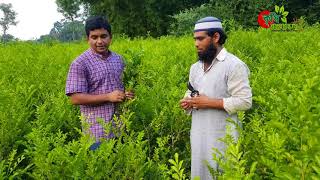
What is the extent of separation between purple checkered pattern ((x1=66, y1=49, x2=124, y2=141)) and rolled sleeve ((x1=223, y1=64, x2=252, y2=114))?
116 cm

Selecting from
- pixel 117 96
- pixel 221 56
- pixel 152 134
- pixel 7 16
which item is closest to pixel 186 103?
pixel 221 56

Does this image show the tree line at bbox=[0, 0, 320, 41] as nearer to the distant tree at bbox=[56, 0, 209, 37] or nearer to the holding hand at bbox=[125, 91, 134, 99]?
the distant tree at bbox=[56, 0, 209, 37]

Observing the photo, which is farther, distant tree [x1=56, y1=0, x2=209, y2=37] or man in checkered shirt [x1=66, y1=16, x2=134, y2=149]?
distant tree [x1=56, y1=0, x2=209, y2=37]

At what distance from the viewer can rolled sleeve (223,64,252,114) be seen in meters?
3.74

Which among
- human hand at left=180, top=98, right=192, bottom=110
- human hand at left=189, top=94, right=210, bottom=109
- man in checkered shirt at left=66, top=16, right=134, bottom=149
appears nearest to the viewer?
human hand at left=189, top=94, right=210, bottom=109

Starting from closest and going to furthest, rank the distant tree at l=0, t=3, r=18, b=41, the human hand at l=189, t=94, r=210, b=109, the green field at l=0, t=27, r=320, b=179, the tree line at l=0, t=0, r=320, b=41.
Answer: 1. the green field at l=0, t=27, r=320, b=179
2. the human hand at l=189, t=94, r=210, b=109
3. the tree line at l=0, t=0, r=320, b=41
4. the distant tree at l=0, t=3, r=18, b=41

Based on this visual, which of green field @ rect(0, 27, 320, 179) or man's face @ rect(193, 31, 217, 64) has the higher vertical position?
man's face @ rect(193, 31, 217, 64)

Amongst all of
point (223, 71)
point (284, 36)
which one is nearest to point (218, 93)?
point (223, 71)

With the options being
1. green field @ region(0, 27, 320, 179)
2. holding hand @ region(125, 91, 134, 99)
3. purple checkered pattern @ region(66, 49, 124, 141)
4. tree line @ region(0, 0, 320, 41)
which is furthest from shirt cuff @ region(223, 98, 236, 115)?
tree line @ region(0, 0, 320, 41)

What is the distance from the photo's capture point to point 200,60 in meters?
4.07

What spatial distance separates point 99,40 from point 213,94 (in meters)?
1.22

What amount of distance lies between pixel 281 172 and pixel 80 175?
1565 millimetres

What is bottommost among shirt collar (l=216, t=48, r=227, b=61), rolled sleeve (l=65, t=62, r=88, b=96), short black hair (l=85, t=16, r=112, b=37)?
rolled sleeve (l=65, t=62, r=88, b=96)

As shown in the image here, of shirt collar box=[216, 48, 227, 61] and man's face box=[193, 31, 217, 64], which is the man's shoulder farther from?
shirt collar box=[216, 48, 227, 61]
